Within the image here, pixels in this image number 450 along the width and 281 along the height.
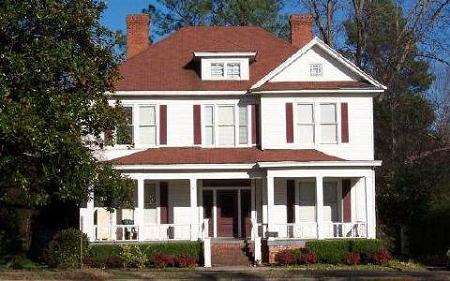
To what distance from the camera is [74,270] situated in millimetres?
25641

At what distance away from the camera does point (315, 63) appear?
104 feet

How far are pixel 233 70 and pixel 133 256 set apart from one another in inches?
375

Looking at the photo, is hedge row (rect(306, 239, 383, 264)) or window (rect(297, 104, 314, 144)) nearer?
hedge row (rect(306, 239, 383, 264))

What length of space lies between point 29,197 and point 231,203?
38.8ft

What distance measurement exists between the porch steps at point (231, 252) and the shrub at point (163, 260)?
1.79 metres

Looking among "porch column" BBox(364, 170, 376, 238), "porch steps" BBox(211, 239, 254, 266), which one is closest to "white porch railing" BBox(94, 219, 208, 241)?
"porch steps" BBox(211, 239, 254, 266)

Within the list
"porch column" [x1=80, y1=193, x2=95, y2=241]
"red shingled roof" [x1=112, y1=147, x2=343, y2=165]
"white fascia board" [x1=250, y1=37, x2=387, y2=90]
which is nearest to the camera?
"porch column" [x1=80, y1=193, x2=95, y2=241]

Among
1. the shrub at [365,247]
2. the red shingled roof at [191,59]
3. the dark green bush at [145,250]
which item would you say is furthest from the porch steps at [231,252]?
the red shingled roof at [191,59]

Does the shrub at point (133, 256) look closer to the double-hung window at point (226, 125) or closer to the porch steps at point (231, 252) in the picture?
the porch steps at point (231, 252)

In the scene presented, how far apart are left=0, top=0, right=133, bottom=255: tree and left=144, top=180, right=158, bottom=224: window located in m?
8.01

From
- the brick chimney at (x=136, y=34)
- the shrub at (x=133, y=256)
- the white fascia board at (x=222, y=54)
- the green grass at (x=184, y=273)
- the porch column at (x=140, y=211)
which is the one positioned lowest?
the green grass at (x=184, y=273)

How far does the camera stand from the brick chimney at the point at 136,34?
35.9 m

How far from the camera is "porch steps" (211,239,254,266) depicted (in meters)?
29.1

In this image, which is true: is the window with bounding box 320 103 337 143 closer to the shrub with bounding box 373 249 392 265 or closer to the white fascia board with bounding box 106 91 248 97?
the white fascia board with bounding box 106 91 248 97
